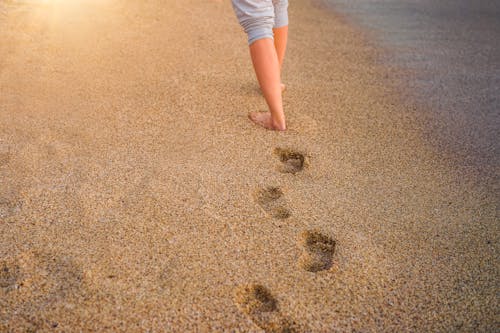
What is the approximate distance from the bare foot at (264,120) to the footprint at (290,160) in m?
0.14

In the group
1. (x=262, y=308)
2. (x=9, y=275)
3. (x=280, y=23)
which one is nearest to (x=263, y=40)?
(x=280, y=23)

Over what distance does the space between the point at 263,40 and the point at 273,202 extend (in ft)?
2.11

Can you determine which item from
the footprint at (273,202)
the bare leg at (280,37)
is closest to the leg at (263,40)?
the bare leg at (280,37)

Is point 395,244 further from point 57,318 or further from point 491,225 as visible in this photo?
point 57,318

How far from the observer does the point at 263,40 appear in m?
1.76

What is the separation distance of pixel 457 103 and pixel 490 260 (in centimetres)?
115

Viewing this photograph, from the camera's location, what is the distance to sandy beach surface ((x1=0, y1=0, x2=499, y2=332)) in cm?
119

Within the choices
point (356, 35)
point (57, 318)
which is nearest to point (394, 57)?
point (356, 35)

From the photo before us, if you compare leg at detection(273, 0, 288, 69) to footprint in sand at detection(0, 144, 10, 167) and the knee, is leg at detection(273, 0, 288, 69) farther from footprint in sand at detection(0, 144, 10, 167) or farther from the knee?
footprint in sand at detection(0, 144, 10, 167)

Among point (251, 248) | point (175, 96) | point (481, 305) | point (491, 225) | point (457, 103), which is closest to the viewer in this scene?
point (481, 305)

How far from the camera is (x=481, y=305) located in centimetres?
125

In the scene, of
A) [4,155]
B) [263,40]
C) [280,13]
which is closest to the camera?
[4,155]

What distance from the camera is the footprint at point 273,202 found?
4.93 feet

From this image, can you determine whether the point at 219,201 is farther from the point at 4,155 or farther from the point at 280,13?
the point at 280,13
